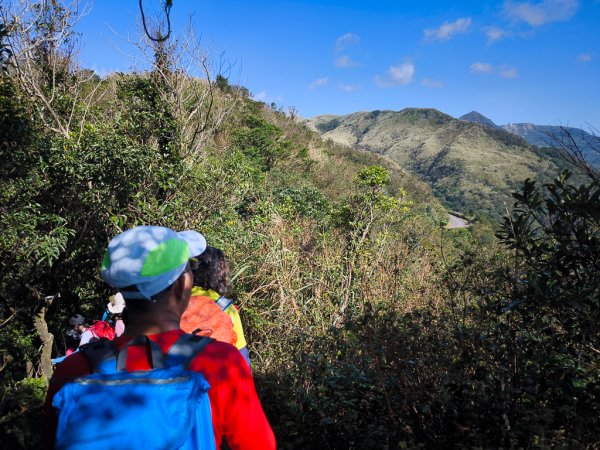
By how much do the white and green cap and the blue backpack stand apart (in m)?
0.20

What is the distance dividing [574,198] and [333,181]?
19.2m

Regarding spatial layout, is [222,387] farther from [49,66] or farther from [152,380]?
[49,66]

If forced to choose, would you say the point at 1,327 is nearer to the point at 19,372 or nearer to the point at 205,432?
the point at 19,372

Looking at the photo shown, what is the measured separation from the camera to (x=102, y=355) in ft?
3.30

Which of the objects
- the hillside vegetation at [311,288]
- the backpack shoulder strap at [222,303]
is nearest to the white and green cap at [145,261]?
the backpack shoulder strap at [222,303]

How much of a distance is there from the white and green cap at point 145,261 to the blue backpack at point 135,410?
20 cm

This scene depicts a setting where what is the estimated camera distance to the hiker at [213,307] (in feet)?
5.69

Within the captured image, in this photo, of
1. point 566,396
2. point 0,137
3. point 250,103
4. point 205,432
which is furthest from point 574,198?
point 250,103

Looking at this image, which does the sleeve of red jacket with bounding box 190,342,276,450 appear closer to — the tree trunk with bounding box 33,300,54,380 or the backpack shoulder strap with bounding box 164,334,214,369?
the backpack shoulder strap with bounding box 164,334,214,369

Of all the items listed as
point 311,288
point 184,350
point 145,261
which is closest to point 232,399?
point 184,350

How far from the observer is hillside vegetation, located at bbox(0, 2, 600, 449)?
2.59 metres

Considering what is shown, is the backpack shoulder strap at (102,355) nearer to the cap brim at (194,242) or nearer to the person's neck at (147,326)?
the person's neck at (147,326)

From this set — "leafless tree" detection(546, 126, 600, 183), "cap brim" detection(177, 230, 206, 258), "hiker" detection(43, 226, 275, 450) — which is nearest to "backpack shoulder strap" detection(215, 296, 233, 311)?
"cap brim" detection(177, 230, 206, 258)

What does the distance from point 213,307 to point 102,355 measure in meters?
0.81
